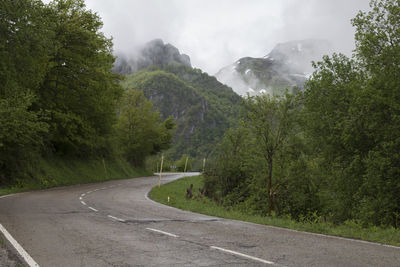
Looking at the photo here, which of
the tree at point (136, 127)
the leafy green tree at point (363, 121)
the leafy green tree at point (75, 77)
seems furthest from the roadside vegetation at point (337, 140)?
the tree at point (136, 127)

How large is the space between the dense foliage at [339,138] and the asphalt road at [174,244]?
668cm

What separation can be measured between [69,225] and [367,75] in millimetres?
14579

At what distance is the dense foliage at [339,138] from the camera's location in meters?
14.5

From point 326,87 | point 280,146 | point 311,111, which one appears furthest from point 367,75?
point 280,146

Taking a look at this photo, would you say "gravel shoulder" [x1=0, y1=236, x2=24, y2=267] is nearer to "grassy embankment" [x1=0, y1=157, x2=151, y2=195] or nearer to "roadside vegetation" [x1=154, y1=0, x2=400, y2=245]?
"roadside vegetation" [x1=154, y1=0, x2=400, y2=245]

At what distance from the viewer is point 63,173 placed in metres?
28.3

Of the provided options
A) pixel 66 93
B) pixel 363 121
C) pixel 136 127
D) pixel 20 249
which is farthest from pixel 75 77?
pixel 136 127

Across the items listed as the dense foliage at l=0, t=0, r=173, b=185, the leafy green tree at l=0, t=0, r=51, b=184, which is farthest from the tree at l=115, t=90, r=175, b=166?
the leafy green tree at l=0, t=0, r=51, b=184

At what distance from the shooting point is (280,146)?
17859 mm

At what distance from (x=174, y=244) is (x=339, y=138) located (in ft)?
38.3

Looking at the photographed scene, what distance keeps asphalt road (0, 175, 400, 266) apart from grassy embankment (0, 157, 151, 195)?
40.2ft

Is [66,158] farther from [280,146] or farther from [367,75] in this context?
[367,75]

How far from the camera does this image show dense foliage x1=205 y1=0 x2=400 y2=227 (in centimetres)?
1455

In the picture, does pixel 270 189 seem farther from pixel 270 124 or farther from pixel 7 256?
pixel 7 256
